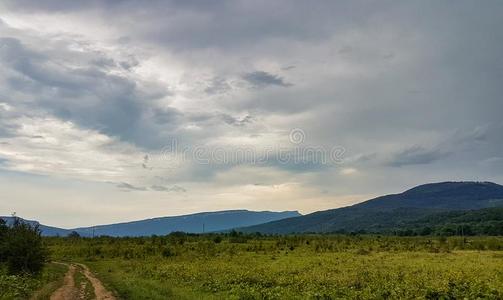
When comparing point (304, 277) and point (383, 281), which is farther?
point (304, 277)

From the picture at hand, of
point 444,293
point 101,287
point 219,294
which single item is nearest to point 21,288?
point 101,287

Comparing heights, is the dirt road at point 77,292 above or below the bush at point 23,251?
below

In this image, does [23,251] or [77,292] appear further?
[23,251]

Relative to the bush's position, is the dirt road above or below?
below

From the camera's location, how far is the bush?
147 feet

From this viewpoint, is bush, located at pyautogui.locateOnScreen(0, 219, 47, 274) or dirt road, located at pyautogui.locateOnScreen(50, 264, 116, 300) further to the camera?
bush, located at pyautogui.locateOnScreen(0, 219, 47, 274)

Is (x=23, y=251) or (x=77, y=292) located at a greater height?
(x=23, y=251)

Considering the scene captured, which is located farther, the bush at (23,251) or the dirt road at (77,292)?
the bush at (23,251)

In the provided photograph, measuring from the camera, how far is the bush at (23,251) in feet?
147

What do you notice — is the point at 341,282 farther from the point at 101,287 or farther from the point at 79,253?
the point at 79,253

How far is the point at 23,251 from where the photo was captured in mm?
45281

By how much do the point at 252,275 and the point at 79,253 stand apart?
59612 millimetres

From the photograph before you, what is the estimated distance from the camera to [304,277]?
114 feet

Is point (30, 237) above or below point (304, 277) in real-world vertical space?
above
